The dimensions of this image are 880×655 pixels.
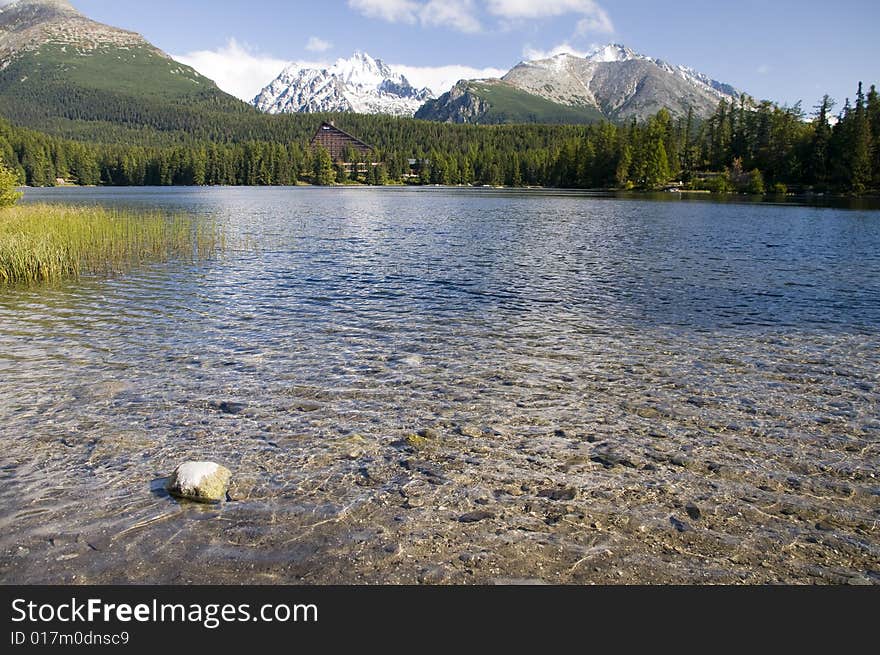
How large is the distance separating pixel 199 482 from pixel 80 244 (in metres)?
29.6

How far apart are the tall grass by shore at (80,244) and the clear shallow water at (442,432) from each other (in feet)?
9.39

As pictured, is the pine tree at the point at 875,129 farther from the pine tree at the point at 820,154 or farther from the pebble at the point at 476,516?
the pebble at the point at 476,516

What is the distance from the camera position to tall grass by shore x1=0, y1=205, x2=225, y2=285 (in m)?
26.2

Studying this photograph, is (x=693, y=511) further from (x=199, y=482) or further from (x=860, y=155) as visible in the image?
(x=860, y=155)

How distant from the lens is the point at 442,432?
34.8 feet

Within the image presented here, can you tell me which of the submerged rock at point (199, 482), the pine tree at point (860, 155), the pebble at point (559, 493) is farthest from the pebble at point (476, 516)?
the pine tree at point (860, 155)

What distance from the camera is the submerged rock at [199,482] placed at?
26.6 feet

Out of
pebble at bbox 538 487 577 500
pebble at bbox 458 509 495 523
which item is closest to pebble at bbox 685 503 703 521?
pebble at bbox 538 487 577 500

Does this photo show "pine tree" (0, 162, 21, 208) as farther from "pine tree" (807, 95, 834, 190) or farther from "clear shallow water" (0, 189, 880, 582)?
"pine tree" (807, 95, 834, 190)

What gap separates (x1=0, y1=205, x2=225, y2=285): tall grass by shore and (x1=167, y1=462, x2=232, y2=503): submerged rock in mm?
22886

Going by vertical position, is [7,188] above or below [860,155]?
below

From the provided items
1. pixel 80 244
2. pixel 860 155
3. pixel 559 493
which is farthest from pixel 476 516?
pixel 860 155

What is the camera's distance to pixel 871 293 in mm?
24859
